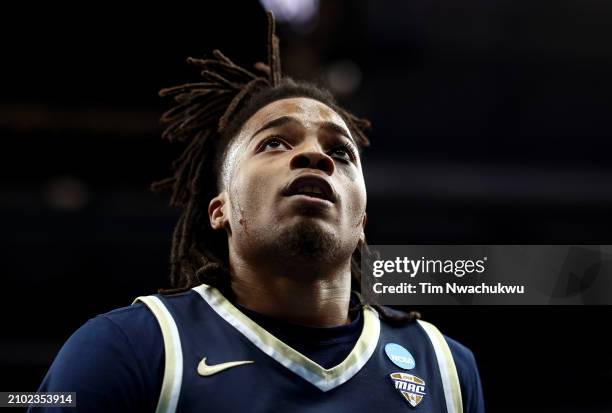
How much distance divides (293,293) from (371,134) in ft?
13.0

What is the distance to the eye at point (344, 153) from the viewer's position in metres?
2.11

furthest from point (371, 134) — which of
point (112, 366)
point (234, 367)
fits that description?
point (112, 366)

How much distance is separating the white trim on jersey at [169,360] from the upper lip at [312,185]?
451 millimetres

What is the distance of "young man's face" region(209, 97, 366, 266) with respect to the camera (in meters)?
1.88

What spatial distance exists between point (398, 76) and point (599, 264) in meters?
3.62

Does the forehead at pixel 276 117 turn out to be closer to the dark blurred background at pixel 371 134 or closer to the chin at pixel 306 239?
the chin at pixel 306 239

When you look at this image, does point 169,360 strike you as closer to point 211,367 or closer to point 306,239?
point 211,367

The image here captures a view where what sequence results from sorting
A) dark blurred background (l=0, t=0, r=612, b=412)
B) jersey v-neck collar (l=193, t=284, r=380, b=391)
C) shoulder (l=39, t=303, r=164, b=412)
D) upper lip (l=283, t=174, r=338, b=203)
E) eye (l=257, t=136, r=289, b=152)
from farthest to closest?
dark blurred background (l=0, t=0, r=612, b=412) < eye (l=257, t=136, r=289, b=152) < upper lip (l=283, t=174, r=338, b=203) < jersey v-neck collar (l=193, t=284, r=380, b=391) < shoulder (l=39, t=303, r=164, b=412)

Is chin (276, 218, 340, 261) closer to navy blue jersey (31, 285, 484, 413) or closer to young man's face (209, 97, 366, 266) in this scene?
young man's face (209, 97, 366, 266)

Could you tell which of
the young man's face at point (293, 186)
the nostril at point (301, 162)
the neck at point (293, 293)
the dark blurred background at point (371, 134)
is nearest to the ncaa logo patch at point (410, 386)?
the neck at point (293, 293)

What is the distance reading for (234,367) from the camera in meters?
1.72

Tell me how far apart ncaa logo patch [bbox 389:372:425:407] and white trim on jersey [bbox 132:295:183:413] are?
577 millimetres

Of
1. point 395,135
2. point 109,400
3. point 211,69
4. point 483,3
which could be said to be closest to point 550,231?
point 395,135

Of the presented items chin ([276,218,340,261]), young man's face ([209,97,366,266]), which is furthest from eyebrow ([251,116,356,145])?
chin ([276,218,340,261])
